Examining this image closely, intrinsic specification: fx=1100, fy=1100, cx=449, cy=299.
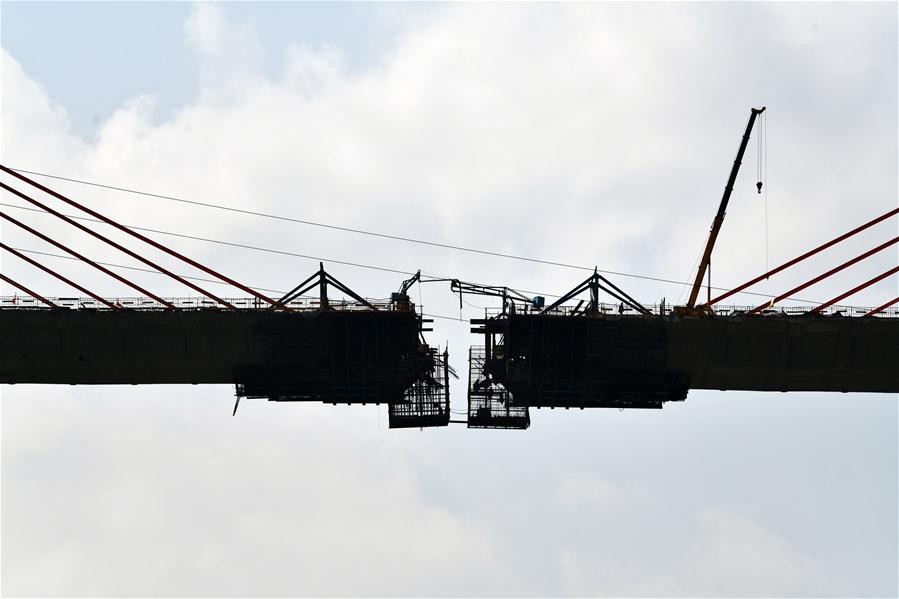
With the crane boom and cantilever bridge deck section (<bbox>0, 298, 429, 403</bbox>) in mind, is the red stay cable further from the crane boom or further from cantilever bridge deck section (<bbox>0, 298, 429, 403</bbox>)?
the crane boom

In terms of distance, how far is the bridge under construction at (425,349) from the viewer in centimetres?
6669

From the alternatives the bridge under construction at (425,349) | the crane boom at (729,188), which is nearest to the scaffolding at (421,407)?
the bridge under construction at (425,349)

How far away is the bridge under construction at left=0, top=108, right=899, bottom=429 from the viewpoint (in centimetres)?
6669

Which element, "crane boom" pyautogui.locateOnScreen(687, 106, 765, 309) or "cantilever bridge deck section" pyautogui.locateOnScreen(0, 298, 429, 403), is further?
"crane boom" pyautogui.locateOnScreen(687, 106, 765, 309)

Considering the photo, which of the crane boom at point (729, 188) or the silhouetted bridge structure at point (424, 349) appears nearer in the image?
the silhouetted bridge structure at point (424, 349)

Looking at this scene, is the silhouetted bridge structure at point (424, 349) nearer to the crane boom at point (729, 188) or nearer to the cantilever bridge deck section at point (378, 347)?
the cantilever bridge deck section at point (378, 347)

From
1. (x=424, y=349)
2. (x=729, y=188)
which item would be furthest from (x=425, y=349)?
(x=729, y=188)

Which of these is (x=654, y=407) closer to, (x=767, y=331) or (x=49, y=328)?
(x=767, y=331)

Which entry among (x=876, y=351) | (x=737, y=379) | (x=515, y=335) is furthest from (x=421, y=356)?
(x=876, y=351)

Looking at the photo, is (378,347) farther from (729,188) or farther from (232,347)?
(729,188)

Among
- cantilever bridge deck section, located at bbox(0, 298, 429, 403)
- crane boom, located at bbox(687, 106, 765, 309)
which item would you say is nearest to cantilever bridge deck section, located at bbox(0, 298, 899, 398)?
cantilever bridge deck section, located at bbox(0, 298, 429, 403)

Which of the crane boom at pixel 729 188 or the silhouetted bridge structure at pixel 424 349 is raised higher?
the crane boom at pixel 729 188

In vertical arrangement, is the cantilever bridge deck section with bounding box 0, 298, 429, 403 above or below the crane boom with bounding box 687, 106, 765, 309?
below

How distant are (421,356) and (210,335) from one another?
13.0 meters
